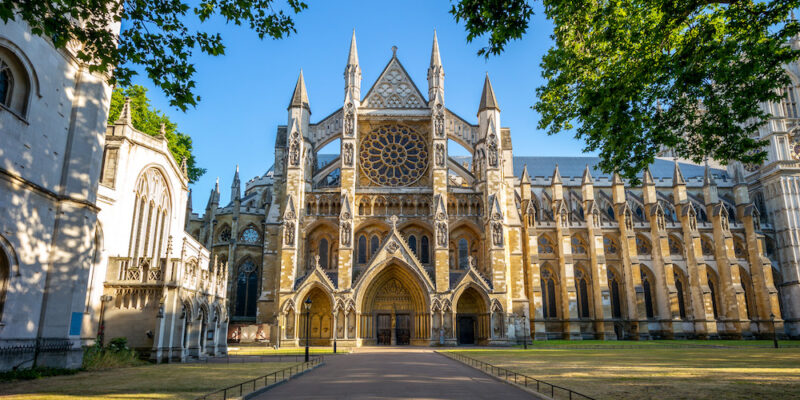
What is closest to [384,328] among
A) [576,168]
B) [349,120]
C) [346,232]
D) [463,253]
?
[346,232]

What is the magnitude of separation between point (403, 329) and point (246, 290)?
1422cm

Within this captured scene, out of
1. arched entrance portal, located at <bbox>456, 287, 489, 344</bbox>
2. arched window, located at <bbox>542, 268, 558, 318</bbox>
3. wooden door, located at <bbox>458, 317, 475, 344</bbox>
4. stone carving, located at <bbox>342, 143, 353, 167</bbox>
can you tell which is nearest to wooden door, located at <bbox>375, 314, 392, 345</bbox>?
arched entrance portal, located at <bbox>456, 287, 489, 344</bbox>

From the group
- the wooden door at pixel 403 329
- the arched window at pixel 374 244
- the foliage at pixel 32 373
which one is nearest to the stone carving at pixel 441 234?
the arched window at pixel 374 244

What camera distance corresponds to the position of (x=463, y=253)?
122 feet

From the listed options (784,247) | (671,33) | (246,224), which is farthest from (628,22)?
(784,247)

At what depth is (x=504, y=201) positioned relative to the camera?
120 feet

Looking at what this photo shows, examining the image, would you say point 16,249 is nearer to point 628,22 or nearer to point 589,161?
point 628,22

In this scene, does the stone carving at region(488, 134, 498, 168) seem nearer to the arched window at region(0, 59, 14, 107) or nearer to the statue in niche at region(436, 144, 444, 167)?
the statue in niche at region(436, 144, 444, 167)

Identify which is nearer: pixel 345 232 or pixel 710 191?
pixel 345 232

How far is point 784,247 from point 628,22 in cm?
4625

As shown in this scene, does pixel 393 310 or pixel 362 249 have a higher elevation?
pixel 362 249

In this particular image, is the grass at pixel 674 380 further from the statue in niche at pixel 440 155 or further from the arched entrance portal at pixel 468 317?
the statue in niche at pixel 440 155

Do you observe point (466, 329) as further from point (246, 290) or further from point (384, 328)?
point (246, 290)

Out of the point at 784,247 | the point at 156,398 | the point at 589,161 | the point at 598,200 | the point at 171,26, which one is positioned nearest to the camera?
the point at 156,398
